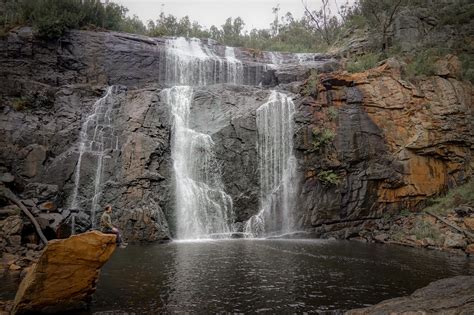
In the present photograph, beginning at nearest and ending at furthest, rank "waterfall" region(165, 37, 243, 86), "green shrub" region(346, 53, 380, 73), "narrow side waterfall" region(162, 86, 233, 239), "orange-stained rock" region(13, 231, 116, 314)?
"orange-stained rock" region(13, 231, 116, 314), "narrow side waterfall" region(162, 86, 233, 239), "green shrub" region(346, 53, 380, 73), "waterfall" region(165, 37, 243, 86)

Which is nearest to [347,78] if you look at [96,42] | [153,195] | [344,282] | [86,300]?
[153,195]

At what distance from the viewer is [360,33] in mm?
28609

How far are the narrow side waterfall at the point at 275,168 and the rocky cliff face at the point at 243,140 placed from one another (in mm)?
488

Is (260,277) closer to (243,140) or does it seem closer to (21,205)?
(21,205)

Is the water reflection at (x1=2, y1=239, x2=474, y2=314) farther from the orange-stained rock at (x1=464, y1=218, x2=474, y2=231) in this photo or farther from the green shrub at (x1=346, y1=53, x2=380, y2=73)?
the green shrub at (x1=346, y1=53, x2=380, y2=73)

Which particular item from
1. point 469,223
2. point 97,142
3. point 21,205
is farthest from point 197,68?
point 469,223

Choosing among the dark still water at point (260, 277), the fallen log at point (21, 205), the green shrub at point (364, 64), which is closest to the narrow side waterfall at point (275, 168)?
the dark still water at point (260, 277)

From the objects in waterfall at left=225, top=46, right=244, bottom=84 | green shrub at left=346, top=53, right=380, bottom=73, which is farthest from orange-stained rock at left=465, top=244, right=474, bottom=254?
waterfall at left=225, top=46, right=244, bottom=84

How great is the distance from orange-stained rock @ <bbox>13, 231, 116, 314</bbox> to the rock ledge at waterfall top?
4980 millimetres

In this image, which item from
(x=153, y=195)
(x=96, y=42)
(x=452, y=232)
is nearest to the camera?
(x=452, y=232)

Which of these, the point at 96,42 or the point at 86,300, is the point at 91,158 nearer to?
the point at 96,42

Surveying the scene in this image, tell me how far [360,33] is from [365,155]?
43.4 feet

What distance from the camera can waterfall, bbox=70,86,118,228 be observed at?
17453 mm

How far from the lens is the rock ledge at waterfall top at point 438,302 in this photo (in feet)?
17.2
